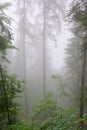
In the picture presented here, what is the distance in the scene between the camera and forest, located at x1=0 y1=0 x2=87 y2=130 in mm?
6766

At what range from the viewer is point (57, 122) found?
582 centimetres

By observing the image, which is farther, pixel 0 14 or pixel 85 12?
pixel 85 12

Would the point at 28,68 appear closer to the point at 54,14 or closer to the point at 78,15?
the point at 54,14

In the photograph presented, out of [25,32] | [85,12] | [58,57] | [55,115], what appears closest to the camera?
[55,115]

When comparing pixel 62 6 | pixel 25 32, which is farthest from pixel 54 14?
pixel 25 32

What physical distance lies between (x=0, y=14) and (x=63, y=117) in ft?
18.1

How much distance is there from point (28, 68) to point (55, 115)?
3254 cm

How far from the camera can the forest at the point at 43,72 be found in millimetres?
6766

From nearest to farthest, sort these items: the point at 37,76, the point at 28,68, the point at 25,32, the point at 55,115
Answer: the point at 55,115 < the point at 25,32 < the point at 37,76 < the point at 28,68

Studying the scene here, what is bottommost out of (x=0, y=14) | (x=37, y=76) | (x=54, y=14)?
(x=37, y=76)

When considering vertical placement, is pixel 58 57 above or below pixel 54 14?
below

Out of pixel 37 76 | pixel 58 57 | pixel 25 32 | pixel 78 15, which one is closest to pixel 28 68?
pixel 37 76

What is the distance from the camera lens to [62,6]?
23.7 meters

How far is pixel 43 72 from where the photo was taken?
937 inches
